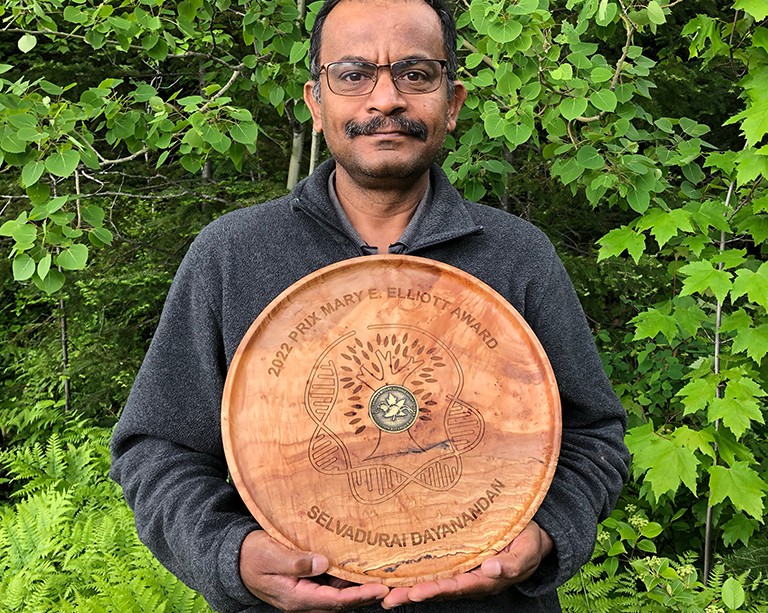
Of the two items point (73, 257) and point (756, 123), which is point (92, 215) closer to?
point (73, 257)

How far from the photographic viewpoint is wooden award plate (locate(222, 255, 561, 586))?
53.4 inches

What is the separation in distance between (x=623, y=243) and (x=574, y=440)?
1.41 metres

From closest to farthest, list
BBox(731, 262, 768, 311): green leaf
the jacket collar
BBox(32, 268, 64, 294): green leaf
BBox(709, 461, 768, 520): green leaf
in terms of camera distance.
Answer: the jacket collar < BBox(32, 268, 64, 294): green leaf < BBox(731, 262, 768, 311): green leaf < BBox(709, 461, 768, 520): green leaf

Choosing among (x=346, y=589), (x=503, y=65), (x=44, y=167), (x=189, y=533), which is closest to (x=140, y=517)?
(x=189, y=533)

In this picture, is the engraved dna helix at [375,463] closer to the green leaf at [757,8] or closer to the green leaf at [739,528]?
the green leaf at [757,8]

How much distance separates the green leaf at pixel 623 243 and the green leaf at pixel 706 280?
198mm

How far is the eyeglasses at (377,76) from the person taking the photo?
1534mm

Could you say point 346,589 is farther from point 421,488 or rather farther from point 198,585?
point 198,585

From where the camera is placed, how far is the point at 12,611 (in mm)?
3416

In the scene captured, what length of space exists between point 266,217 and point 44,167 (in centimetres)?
114

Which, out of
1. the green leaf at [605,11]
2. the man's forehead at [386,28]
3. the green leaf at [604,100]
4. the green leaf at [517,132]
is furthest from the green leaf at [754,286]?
the man's forehead at [386,28]

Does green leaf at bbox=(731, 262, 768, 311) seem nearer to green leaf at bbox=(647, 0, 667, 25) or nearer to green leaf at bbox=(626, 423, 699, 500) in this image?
green leaf at bbox=(626, 423, 699, 500)

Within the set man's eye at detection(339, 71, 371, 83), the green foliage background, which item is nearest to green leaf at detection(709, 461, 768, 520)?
the green foliage background

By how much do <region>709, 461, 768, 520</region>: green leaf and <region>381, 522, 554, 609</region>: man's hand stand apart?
1671 millimetres
